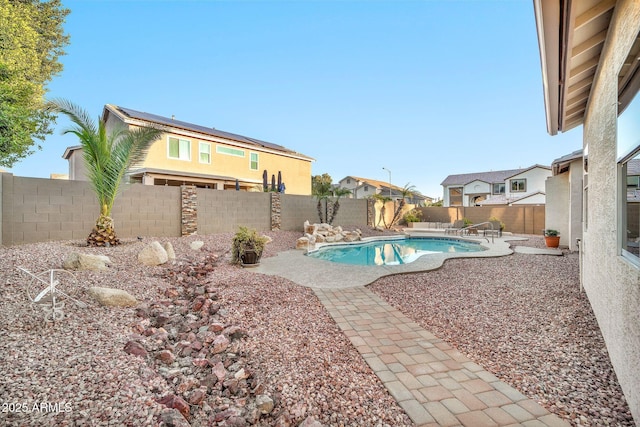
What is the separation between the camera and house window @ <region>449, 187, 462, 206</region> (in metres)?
39.8

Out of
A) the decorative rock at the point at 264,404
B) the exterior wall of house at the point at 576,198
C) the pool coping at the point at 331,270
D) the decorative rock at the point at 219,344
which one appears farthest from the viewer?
the exterior wall of house at the point at 576,198

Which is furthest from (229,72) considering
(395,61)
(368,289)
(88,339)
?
(88,339)

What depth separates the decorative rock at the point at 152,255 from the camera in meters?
6.83

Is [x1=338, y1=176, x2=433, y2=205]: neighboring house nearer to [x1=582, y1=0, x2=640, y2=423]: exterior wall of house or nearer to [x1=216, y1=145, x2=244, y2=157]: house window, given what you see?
[x1=216, y1=145, x2=244, y2=157]: house window

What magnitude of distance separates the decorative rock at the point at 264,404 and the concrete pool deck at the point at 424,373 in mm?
1032

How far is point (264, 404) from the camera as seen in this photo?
244 cm

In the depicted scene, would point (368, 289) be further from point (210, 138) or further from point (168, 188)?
point (210, 138)

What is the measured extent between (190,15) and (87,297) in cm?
1107

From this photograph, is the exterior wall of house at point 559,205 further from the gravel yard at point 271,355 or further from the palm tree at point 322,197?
the palm tree at point 322,197

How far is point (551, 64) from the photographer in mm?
3996

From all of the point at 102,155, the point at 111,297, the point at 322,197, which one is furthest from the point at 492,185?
the point at 111,297

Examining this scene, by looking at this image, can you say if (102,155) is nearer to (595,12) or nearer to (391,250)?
(595,12)

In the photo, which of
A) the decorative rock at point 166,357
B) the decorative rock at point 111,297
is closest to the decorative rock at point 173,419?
the decorative rock at point 166,357

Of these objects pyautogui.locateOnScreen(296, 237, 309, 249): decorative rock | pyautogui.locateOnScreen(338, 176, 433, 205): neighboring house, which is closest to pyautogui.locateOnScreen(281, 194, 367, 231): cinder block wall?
→ pyautogui.locateOnScreen(296, 237, 309, 249): decorative rock
